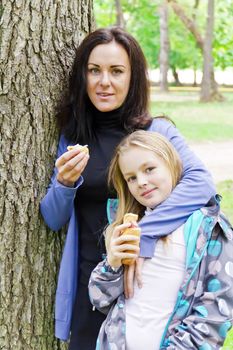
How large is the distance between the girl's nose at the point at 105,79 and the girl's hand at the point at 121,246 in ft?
2.20

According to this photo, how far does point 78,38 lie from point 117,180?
873 millimetres

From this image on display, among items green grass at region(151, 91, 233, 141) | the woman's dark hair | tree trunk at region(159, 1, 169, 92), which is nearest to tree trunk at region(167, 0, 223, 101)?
green grass at region(151, 91, 233, 141)

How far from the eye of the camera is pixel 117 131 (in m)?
2.77

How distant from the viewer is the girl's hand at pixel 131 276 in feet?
7.52

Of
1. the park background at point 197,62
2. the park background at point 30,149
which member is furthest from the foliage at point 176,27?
the park background at point 30,149

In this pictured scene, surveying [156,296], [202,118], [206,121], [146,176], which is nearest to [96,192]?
[146,176]

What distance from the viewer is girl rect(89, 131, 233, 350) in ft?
7.30

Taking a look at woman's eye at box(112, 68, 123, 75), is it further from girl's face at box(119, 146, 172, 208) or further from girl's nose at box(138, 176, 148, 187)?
girl's nose at box(138, 176, 148, 187)

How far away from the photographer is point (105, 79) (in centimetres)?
264

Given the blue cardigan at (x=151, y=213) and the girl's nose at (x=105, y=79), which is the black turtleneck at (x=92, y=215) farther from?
the girl's nose at (x=105, y=79)

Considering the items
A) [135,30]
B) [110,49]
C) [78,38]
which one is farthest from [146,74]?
[135,30]

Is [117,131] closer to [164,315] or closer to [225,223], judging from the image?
[225,223]

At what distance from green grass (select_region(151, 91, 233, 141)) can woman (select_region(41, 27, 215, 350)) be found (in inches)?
378

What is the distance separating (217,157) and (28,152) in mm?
9397
